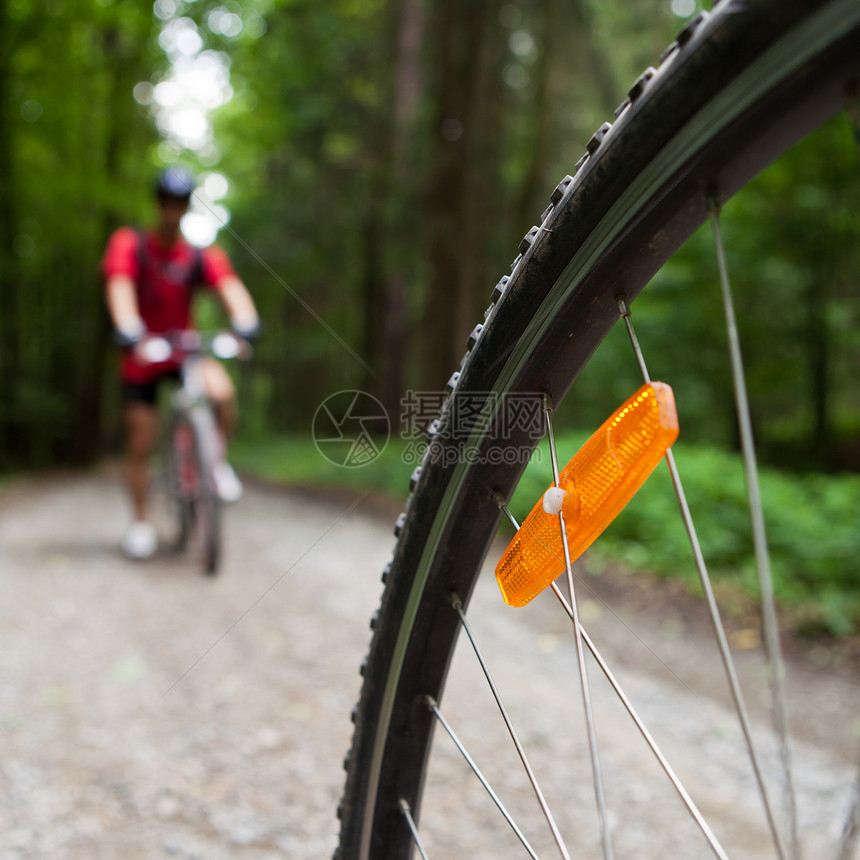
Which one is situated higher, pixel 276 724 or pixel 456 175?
pixel 456 175

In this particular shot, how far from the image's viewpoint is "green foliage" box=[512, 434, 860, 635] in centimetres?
353

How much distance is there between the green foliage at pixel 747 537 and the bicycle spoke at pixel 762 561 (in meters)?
2.63

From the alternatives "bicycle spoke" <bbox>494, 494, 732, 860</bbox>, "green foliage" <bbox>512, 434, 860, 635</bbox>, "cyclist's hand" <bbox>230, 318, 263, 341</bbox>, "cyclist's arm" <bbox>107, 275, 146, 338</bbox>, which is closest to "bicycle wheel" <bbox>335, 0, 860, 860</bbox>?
"bicycle spoke" <bbox>494, 494, 732, 860</bbox>

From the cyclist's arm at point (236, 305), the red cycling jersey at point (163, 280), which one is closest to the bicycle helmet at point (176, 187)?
the red cycling jersey at point (163, 280)

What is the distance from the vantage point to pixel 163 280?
3738 millimetres

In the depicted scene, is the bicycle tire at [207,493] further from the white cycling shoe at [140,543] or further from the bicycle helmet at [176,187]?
the bicycle helmet at [176,187]

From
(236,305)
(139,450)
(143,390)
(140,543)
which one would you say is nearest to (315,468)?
(140,543)

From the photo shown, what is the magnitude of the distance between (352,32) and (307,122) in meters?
1.62

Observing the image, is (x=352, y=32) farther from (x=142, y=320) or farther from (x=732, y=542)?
(x=732, y=542)

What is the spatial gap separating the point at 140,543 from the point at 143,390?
928 millimetres

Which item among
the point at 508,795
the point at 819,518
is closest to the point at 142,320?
the point at 508,795

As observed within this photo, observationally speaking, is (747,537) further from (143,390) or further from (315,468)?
(315,468)

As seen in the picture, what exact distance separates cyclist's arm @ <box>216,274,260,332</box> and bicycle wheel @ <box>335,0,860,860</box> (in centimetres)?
281

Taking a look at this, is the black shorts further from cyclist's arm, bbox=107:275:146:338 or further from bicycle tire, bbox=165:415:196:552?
cyclist's arm, bbox=107:275:146:338
